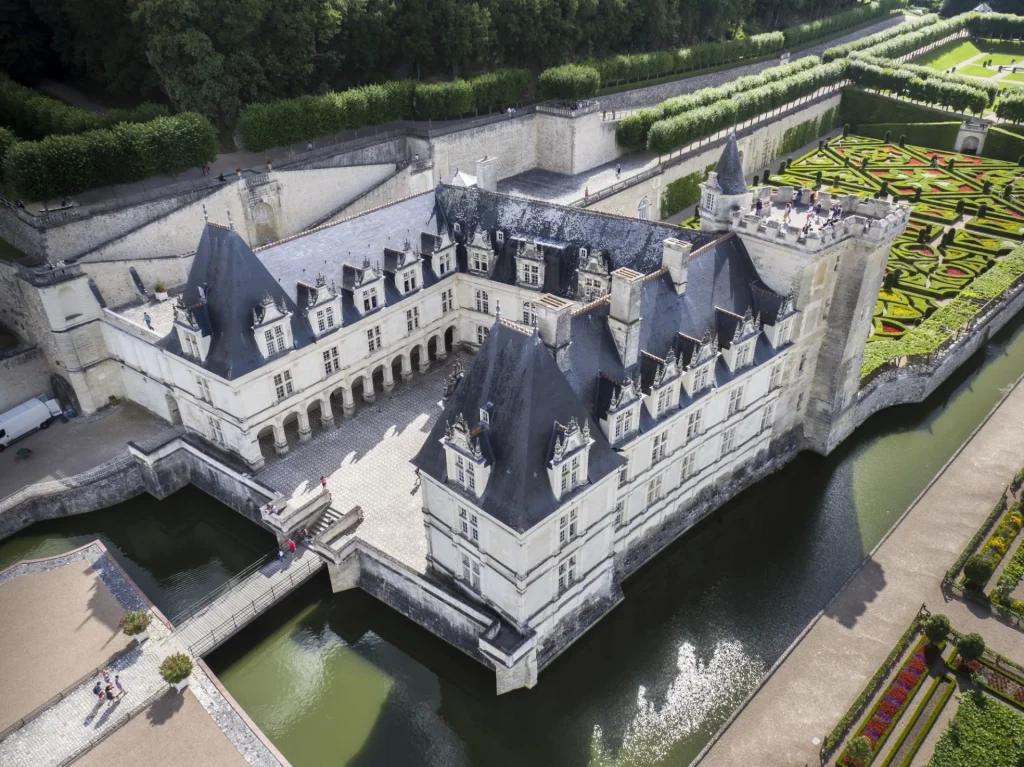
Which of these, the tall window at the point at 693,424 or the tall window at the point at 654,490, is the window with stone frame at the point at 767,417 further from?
the tall window at the point at 654,490

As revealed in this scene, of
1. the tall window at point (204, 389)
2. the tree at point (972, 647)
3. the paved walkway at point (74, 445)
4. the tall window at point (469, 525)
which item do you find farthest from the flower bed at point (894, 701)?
the paved walkway at point (74, 445)

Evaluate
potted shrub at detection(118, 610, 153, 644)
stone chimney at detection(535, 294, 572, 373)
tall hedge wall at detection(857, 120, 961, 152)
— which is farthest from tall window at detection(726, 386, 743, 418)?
tall hedge wall at detection(857, 120, 961, 152)

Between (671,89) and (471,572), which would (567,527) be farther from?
(671,89)

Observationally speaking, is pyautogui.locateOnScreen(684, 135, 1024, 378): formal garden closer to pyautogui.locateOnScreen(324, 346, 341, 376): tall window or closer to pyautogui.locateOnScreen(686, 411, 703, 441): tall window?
pyautogui.locateOnScreen(686, 411, 703, 441): tall window

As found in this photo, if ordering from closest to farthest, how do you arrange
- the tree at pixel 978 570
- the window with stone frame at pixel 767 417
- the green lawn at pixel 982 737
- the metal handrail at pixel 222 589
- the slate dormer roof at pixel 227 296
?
the green lawn at pixel 982 737, the tree at pixel 978 570, the metal handrail at pixel 222 589, the slate dormer roof at pixel 227 296, the window with stone frame at pixel 767 417

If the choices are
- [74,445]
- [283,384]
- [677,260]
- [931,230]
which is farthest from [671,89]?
[74,445]
